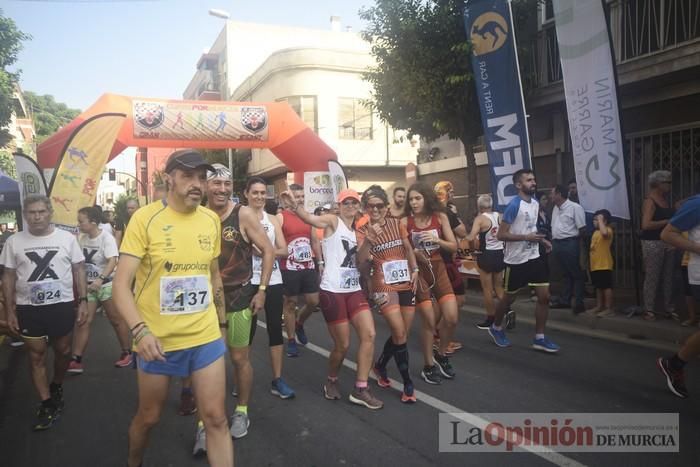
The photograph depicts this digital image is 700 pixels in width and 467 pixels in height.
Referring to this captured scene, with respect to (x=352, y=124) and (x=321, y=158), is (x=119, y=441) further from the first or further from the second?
(x=352, y=124)

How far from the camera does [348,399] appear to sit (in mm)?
4805

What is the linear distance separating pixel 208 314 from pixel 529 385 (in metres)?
3.35

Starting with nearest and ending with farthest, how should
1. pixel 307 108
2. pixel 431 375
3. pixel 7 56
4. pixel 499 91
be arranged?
pixel 431 375 → pixel 499 91 → pixel 7 56 → pixel 307 108

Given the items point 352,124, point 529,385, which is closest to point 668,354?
point 529,385

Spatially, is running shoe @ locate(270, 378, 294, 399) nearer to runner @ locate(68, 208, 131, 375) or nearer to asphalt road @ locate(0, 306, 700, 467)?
asphalt road @ locate(0, 306, 700, 467)

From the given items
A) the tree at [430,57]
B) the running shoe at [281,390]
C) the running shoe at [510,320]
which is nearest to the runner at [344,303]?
the running shoe at [281,390]

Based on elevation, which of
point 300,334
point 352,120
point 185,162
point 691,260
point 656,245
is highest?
point 352,120

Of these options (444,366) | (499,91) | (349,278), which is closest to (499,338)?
(444,366)

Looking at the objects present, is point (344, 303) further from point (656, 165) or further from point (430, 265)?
point (656, 165)

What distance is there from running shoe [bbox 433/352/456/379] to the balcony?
24.6 ft

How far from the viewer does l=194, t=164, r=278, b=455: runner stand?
13.1 ft

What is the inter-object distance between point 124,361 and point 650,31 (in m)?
11.2

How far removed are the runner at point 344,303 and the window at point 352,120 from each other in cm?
2249

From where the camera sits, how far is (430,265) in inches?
210
